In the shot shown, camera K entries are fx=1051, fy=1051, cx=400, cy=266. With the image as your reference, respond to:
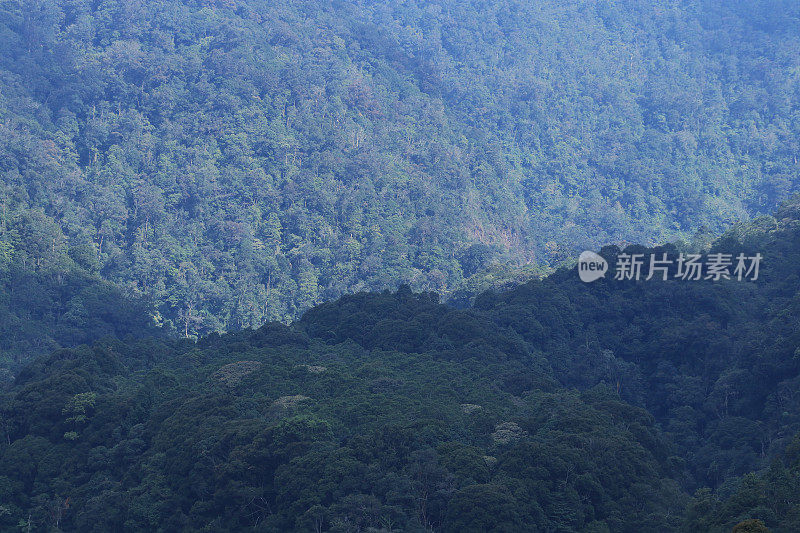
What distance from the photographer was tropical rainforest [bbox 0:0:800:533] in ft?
94.5

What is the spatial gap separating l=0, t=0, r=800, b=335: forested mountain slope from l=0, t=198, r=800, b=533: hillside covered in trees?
26750 millimetres

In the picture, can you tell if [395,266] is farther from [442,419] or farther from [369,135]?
[442,419]

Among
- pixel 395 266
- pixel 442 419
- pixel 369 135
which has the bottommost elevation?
pixel 442 419

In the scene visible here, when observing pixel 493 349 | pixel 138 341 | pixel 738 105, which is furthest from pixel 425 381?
pixel 738 105

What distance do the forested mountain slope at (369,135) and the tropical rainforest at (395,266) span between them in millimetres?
302

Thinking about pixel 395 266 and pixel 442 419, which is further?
pixel 395 266

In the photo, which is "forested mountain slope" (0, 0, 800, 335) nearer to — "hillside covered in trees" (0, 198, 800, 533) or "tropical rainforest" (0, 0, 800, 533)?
"tropical rainforest" (0, 0, 800, 533)

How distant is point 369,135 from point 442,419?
63410 mm

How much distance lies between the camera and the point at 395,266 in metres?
77.1

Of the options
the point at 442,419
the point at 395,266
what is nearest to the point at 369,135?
the point at 395,266

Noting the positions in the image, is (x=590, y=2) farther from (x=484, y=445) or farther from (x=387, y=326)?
(x=484, y=445)

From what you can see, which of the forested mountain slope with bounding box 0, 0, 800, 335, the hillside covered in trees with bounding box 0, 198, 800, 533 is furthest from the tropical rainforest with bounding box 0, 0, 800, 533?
the forested mountain slope with bounding box 0, 0, 800, 335

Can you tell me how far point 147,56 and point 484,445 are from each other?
7004cm

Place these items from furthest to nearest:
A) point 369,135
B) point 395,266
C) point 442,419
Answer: point 369,135, point 395,266, point 442,419
